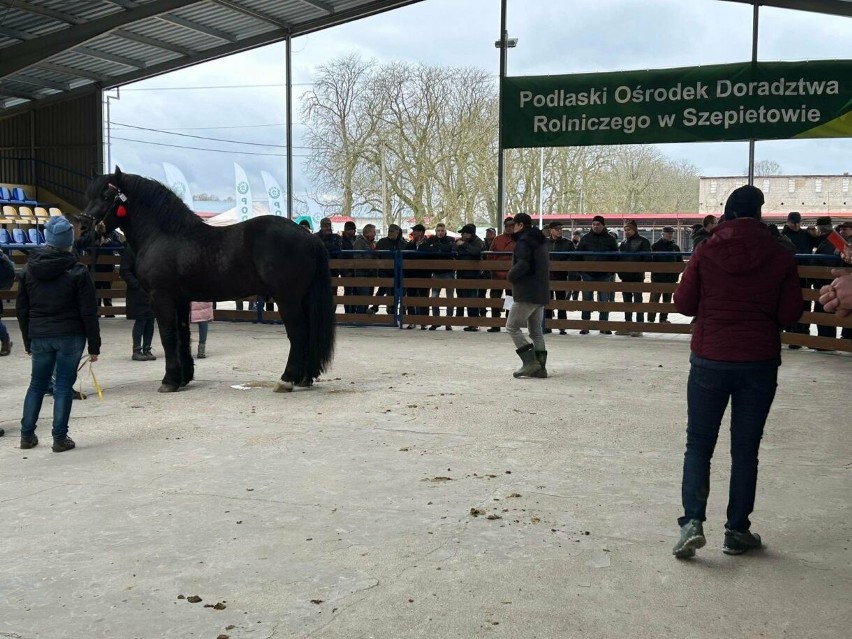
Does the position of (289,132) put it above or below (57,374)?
above

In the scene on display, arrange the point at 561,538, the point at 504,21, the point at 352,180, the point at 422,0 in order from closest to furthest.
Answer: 1. the point at 561,538
2. the point at 504,21
3. the point at 422,0
4. the point at 352,180

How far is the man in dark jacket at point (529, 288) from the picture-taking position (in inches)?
311

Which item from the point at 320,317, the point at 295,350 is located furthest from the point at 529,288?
the point at 295,350

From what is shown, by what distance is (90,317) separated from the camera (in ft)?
17.8

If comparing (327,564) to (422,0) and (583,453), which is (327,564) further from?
(422,0)

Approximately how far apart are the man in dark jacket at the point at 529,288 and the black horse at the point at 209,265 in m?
1.74

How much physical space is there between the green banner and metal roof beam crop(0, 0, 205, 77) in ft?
19.5

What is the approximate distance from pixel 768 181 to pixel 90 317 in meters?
32.7

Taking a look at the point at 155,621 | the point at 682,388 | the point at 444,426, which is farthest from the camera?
the point at 682,388

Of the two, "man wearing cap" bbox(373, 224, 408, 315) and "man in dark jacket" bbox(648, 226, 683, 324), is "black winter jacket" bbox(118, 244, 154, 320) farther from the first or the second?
"man in dark jacket" bbox(648, 226, 683, 324)

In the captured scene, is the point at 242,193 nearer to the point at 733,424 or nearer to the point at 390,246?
the point at 390,246

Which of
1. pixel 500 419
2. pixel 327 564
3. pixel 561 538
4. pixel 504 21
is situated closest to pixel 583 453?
pixel 500 419

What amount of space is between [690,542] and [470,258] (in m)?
9.35

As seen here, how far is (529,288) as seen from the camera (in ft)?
26.2
